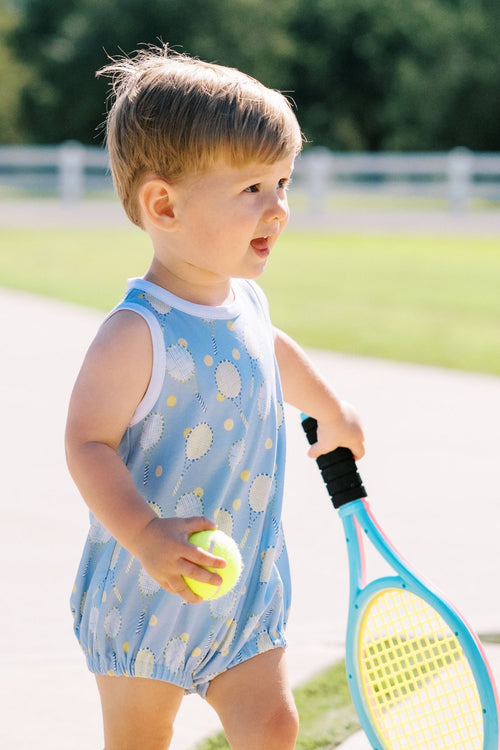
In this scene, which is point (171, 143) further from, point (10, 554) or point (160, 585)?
point (10, 554)

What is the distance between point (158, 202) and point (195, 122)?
0.15 m

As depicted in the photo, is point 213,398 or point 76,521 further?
point 76,521

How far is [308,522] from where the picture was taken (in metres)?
4.18

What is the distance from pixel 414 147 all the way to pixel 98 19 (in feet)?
48.2

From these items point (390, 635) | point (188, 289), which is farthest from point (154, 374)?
point (390, 635)

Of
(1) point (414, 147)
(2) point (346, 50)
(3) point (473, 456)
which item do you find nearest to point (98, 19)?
(2) point (346, 50)

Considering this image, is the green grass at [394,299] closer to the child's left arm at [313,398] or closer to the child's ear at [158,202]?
the child's left arm at [313,398]

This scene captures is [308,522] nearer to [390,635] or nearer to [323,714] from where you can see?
[323,714]

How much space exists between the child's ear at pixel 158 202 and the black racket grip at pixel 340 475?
57 cm

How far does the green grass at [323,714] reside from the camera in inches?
103

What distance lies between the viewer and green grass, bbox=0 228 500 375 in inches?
324

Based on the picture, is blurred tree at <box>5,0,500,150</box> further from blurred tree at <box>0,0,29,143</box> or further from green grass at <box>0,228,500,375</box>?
green grass at <box>0,228,500,375</box>

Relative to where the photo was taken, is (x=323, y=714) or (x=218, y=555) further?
(x=323, y=714)

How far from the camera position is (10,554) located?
149 inches
